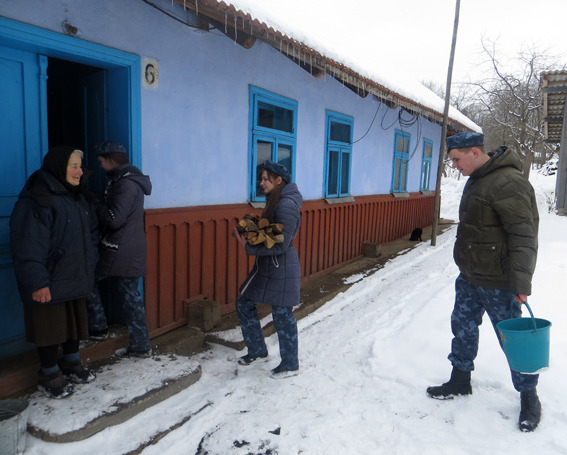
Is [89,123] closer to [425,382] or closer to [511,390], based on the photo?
[425,382]

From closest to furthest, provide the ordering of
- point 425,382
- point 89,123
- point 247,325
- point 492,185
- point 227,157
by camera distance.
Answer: point 492,185 → point 425,382 → point 247,325 → point 89,123 → point 227,157

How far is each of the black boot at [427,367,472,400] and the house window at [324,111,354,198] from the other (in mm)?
4173

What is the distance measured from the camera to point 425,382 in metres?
3.06

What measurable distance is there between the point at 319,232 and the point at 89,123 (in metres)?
3.71

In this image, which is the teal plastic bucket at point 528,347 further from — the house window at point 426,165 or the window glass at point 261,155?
the house window at point 426,165

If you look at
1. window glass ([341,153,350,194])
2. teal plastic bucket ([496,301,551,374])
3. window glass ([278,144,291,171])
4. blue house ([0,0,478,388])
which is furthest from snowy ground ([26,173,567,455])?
window glass ([341,153,350,194])

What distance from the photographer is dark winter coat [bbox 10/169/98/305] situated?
7.98 ft

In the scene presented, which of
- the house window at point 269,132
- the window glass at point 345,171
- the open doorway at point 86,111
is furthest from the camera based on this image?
the window glass at point 345,171

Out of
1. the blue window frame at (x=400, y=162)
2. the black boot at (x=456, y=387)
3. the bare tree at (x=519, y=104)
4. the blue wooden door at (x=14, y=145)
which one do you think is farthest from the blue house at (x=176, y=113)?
the bare tree at (x=519, y=104)

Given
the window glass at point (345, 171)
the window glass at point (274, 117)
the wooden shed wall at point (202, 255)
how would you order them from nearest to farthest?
the wooden shed wall at point (202, 255), the window glass at point (274, 117), the window glass at point (345, 171)

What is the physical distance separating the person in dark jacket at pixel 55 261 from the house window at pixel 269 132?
2.40 metres

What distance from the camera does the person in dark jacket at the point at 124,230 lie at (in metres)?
3.05

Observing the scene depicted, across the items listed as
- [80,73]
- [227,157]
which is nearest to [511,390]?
[227,157]

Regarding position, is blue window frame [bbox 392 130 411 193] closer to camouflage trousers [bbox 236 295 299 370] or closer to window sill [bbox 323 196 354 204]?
window sill [bbox 323 196 354 204]
